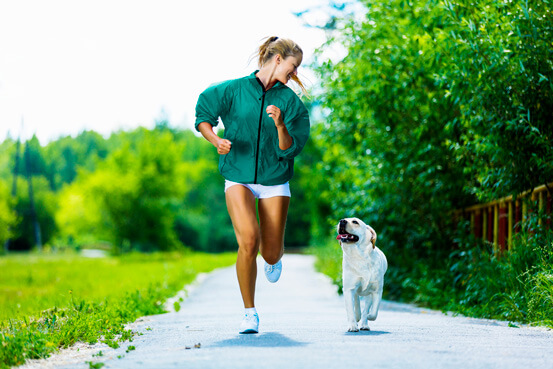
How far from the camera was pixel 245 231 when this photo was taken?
18.8ft

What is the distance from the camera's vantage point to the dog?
5.80m

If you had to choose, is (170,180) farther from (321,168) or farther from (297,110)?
(297,110)

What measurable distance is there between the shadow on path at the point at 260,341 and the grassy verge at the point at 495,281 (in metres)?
2.79

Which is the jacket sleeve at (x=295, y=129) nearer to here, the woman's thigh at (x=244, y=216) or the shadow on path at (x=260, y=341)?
the woman's thigh at (x=244, y=216)

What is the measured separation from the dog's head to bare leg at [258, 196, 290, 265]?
0.51 m

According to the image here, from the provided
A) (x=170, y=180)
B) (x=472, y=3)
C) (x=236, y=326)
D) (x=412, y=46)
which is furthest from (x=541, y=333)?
(x=170, y=180)

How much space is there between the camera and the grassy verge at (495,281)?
23.2ft

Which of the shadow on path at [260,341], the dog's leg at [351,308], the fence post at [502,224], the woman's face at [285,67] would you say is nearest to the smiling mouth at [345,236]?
the dog's leg at [351,308]

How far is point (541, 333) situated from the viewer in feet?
20.1

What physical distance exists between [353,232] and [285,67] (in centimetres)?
151

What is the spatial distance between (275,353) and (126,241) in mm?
40511

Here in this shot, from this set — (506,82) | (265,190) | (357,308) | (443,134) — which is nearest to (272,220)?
(265,190)

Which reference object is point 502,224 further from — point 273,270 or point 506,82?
point 273,270

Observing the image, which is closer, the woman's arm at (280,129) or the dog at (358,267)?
the woman's arm at (280,129)
